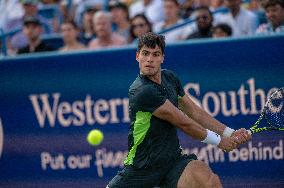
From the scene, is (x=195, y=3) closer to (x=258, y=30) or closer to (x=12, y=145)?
(x=258, y=30)

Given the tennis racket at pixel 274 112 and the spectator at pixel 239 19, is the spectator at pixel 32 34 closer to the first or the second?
the spectator at pixel 239 19

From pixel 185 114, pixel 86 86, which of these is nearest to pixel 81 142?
pixel 86 86

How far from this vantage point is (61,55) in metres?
8.16

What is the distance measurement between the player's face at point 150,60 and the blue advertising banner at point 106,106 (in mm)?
2026

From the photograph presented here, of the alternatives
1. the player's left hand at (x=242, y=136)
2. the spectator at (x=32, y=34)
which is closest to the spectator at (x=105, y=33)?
the spectator at (x=32, y=34)

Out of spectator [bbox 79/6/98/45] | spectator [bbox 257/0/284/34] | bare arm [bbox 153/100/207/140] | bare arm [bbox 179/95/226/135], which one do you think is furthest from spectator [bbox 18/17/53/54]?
bare arm [bbox 153/100/207/140]

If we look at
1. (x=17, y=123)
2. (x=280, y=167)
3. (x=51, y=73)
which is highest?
(x=51, y=73)

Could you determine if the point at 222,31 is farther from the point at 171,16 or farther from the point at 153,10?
the point at 153,10

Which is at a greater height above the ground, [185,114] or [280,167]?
[185,114]

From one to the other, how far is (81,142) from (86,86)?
0.64m

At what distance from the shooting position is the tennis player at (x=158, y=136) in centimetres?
579

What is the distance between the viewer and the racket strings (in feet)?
21.1

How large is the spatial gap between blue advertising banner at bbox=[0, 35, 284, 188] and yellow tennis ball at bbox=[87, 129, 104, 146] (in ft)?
0.25

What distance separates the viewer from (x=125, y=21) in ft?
35.9
